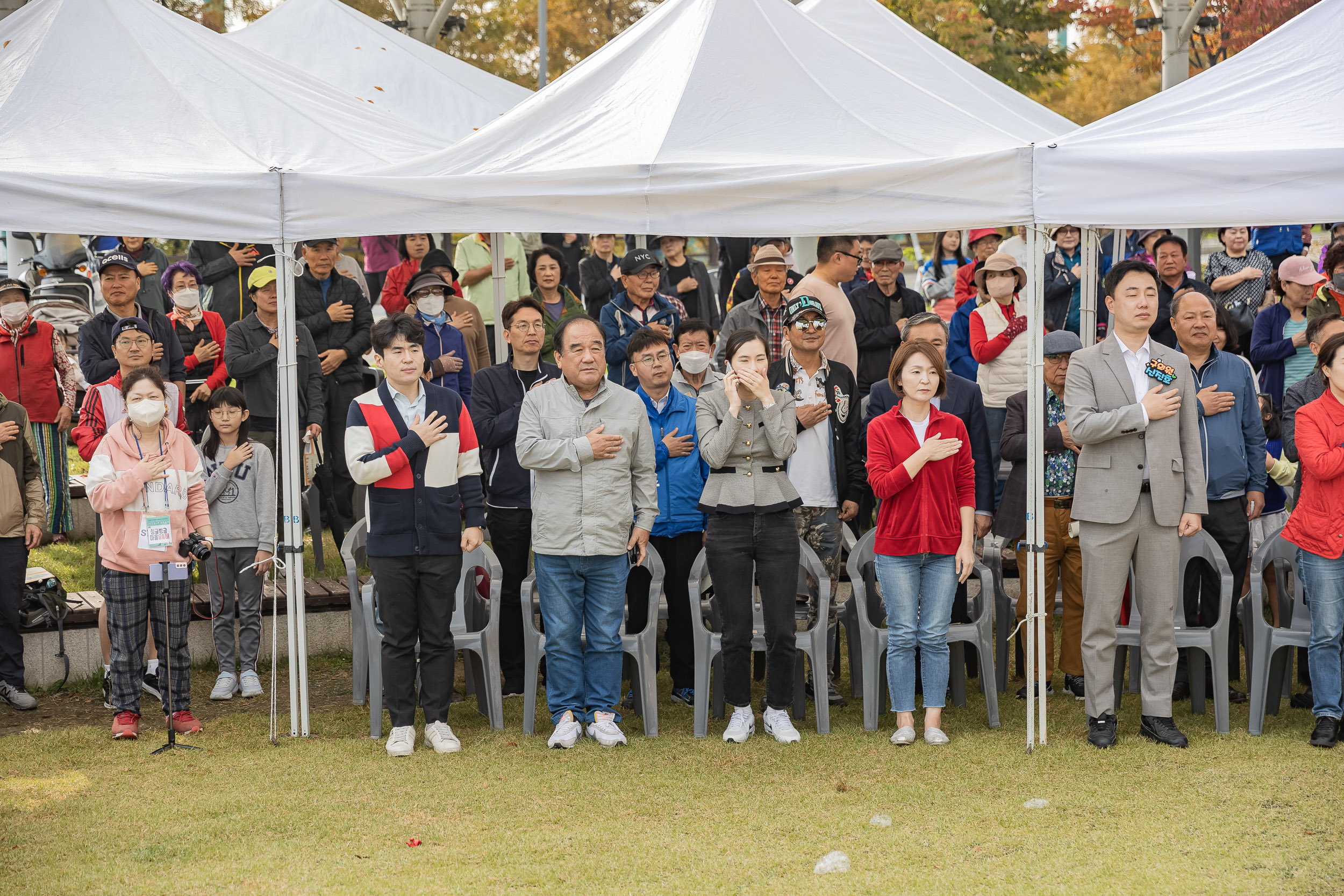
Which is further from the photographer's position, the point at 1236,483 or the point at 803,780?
the point at 1236,483

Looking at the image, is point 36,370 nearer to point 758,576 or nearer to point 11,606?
point 11,606

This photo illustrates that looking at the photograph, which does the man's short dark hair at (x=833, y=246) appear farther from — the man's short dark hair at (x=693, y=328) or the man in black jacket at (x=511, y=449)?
the man in black jacket at (x=511, y=449)

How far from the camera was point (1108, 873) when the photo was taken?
4.25 meters

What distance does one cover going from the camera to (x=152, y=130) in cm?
599

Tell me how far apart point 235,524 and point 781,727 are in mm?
2833

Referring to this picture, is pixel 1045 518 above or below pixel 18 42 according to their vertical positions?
below

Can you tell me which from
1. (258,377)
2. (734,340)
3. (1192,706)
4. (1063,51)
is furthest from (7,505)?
(1063,51)

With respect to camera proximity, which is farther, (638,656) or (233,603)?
(233,603)

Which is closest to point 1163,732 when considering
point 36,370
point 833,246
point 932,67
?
point 833,246

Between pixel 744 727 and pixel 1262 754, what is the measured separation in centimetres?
210

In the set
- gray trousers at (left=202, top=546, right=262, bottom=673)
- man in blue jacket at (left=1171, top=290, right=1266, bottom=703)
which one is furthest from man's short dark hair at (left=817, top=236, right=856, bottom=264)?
gray trousers at (left=202, top=546, right=262, bottom=673)

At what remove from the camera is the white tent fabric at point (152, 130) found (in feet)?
17.8

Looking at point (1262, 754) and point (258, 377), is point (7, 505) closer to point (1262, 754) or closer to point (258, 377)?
Answer: point (258, 377)

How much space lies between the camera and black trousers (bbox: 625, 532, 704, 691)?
20.5ft
